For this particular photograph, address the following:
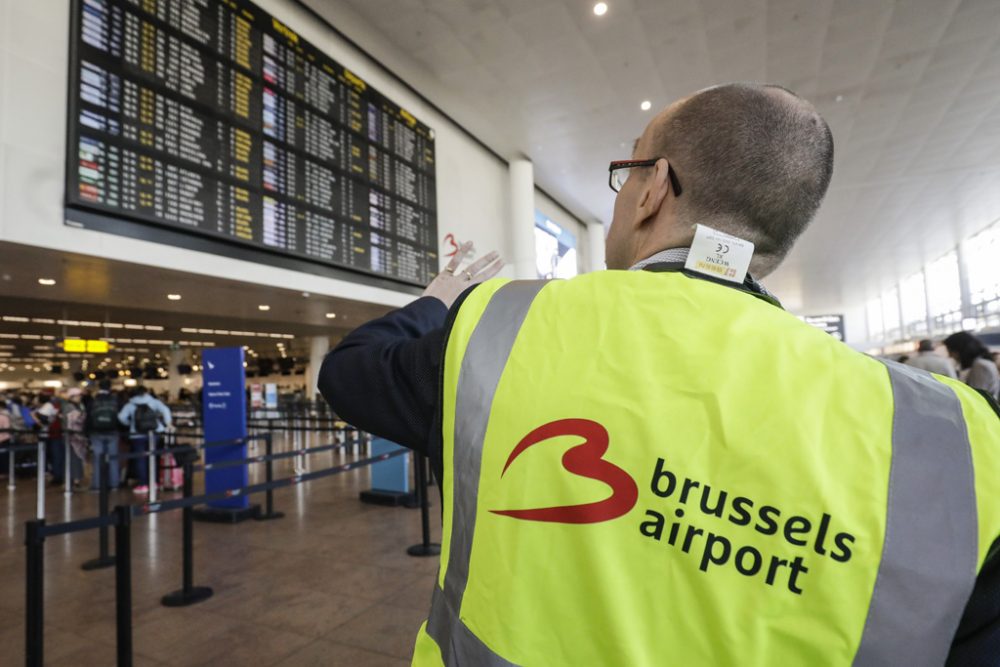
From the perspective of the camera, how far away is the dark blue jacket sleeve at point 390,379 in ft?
2.89

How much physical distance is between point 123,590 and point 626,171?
10.2ft

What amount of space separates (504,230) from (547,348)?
10.7 meters

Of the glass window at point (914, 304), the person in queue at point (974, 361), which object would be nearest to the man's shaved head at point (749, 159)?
the person in queue at point (974, 361)

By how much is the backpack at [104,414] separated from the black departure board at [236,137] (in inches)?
171

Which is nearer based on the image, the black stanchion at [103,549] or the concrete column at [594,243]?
the black stanchion at [103,549]

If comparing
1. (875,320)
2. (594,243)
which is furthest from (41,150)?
(875,320)

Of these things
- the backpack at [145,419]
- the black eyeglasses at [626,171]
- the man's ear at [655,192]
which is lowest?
the backpack at [145,419]

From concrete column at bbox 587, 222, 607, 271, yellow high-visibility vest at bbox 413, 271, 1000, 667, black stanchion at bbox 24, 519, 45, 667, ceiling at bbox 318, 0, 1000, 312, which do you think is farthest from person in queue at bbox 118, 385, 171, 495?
concrete column at bbox 587, 222, 607, 271

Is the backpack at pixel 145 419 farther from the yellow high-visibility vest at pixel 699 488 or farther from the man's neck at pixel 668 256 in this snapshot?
the man's neck at pixel 668 256

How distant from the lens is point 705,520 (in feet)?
2.15

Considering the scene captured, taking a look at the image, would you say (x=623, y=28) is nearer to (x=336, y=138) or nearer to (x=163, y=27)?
(x=336, y=138)

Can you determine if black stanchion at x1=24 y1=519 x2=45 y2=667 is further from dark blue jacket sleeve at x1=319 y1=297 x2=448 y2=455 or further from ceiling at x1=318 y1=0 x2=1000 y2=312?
ceiling at x1=318 y1=0 x2=1000 y2=312

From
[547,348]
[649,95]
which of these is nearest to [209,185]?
[547,348]

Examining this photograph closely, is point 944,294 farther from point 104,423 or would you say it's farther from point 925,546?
point 925,546
